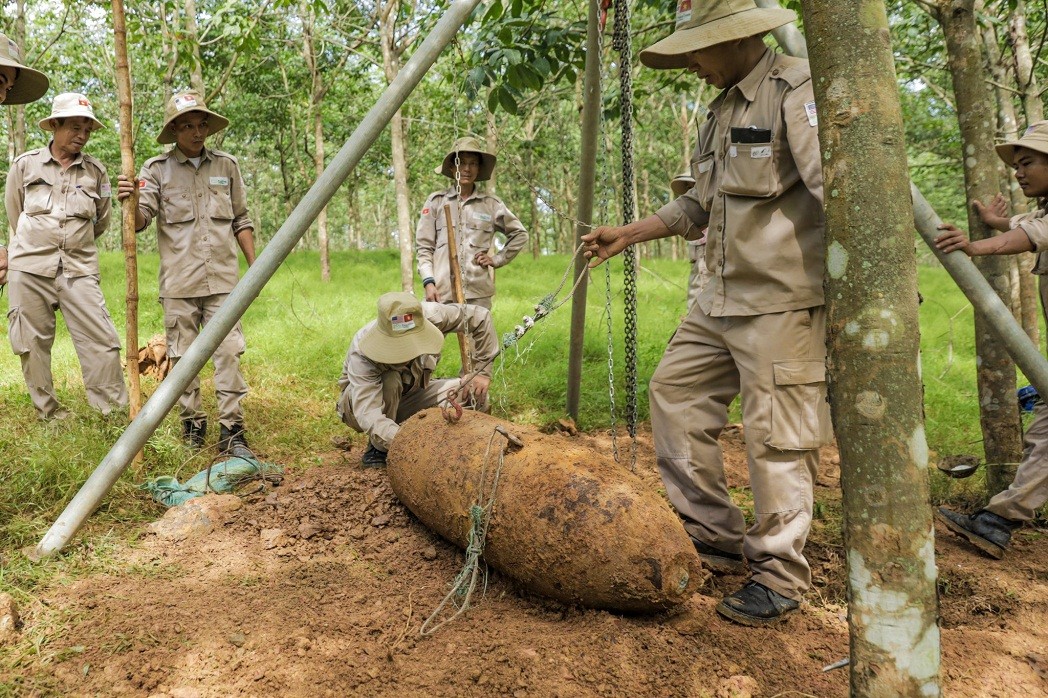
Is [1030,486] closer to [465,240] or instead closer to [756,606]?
[756,606]

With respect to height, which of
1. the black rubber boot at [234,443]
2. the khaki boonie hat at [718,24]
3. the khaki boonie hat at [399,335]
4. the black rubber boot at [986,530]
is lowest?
the black rubber boot at [986,530]

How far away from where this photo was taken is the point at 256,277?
3.16m

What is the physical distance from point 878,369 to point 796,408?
118 cm

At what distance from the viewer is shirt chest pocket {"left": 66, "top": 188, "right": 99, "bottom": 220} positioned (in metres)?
4.64

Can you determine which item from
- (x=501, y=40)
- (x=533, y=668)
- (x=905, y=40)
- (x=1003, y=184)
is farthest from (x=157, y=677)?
(x=905, y=40)

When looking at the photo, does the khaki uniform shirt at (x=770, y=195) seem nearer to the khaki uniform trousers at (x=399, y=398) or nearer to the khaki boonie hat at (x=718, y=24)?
the khaki boonie hat at (x=718, y=24)

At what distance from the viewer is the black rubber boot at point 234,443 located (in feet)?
14.4

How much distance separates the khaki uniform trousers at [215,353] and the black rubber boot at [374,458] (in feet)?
3.22

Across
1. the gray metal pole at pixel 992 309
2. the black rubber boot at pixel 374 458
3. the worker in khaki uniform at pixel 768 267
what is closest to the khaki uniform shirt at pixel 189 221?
the black rubber boot at pixel 374 458

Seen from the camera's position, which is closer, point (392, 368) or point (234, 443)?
point (392, 368)

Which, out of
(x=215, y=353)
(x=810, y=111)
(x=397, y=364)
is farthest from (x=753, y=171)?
(x=215, y=353)

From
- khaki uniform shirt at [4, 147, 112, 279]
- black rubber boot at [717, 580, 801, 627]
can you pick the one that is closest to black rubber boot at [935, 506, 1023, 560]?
black rubber boot at [717, 580, 801, 627]

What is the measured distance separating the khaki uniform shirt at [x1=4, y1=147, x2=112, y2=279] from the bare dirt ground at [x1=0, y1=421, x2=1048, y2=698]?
2.41 metres

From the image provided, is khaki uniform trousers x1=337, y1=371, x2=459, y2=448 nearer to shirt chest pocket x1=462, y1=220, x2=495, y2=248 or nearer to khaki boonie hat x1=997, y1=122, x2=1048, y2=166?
shirt chest pocket x1=462, y1=220, x2=495, y2=248
